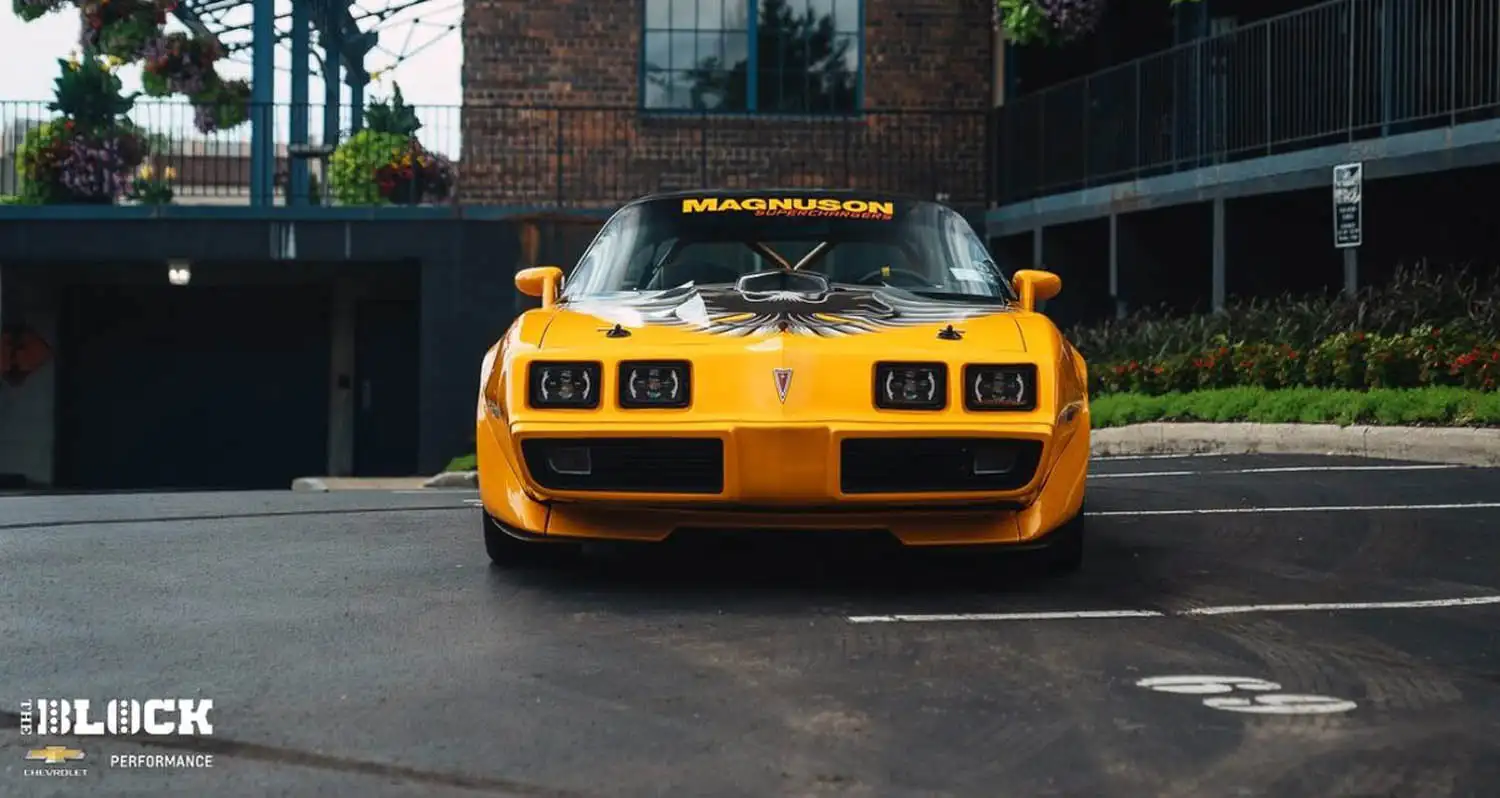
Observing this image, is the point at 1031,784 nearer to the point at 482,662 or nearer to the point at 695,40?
the point at 482,662

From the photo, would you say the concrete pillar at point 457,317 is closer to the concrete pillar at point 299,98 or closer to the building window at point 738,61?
the concrete pillar at point 299,98

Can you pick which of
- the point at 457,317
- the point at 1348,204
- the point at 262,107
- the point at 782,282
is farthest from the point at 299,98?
the point at 782,282

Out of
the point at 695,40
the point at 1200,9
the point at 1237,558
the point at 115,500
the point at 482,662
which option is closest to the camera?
the point at 482,662

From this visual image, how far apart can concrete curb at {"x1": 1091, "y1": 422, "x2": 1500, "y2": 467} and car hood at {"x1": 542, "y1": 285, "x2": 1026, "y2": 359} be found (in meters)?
5.79

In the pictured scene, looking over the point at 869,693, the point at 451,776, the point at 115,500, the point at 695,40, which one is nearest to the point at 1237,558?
the point at 869,693

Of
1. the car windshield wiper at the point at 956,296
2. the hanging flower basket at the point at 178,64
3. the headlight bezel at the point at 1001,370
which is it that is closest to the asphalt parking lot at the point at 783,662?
the headlight bezel at the point at 1001,370

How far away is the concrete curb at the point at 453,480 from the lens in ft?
60.3

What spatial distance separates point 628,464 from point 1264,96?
12336mm

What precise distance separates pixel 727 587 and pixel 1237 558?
6.71 feet

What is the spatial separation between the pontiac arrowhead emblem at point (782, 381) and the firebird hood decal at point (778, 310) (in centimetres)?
23

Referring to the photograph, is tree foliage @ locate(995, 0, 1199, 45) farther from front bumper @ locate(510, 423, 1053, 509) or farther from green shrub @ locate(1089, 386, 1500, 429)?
front bumper @ locate(510, 423, 1053, 509)

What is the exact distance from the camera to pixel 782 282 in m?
7.52

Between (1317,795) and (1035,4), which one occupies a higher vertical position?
(1035,4)

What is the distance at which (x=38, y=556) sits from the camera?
790 centimetres
